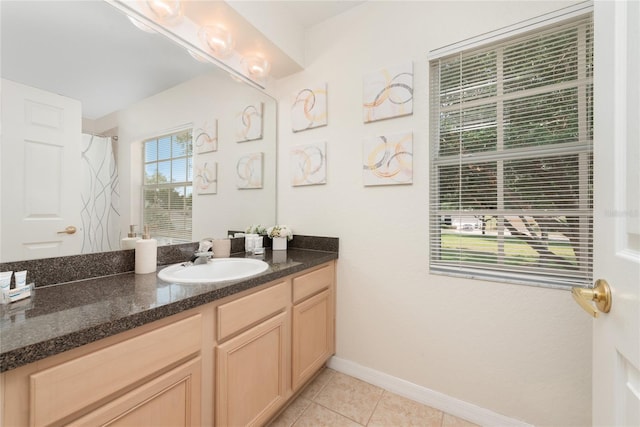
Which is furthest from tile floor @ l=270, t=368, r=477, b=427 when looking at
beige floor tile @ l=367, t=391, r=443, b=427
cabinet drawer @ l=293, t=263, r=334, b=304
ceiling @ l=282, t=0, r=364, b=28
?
ceiling @ l=282, t=0, r=364, b=28

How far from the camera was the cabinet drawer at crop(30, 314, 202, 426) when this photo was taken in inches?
23.5

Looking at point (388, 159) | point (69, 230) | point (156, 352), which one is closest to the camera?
point (156, 352)

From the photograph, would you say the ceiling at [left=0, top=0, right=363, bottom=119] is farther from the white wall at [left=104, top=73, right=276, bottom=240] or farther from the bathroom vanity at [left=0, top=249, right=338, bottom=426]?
the bathroom vanity at [left=0, top=249, right=338, bottom=426]

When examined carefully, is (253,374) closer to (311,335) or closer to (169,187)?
(311,335)

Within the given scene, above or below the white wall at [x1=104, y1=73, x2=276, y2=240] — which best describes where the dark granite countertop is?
below

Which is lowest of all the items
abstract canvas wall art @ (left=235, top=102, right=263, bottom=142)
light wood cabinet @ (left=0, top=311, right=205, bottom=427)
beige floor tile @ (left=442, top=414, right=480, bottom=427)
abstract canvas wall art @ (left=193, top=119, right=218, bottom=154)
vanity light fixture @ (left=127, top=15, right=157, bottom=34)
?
beige floor tile @ (left=442, top=414, right=480, bottom=427)

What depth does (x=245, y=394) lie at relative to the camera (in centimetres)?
114

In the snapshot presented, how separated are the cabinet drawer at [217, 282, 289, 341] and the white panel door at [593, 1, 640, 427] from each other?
1.14 metres

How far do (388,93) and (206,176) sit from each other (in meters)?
1.30

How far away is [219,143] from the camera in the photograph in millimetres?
1725

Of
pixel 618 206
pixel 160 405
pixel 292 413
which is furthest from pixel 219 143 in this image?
pixel 618 206

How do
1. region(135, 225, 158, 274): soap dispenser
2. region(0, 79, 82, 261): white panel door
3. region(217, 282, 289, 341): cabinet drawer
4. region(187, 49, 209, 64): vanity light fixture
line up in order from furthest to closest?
region(187, 49, 209, 64): vanity light fixture < region(135, 225, 158, 274): soap dispenser < region(217, 282, 289, 341): cabinet drawer < region(0, 79, 82, 261): white panel door

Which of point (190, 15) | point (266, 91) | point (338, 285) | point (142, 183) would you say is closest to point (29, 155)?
point (142, 183)

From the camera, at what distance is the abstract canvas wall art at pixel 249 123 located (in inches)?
73.5
